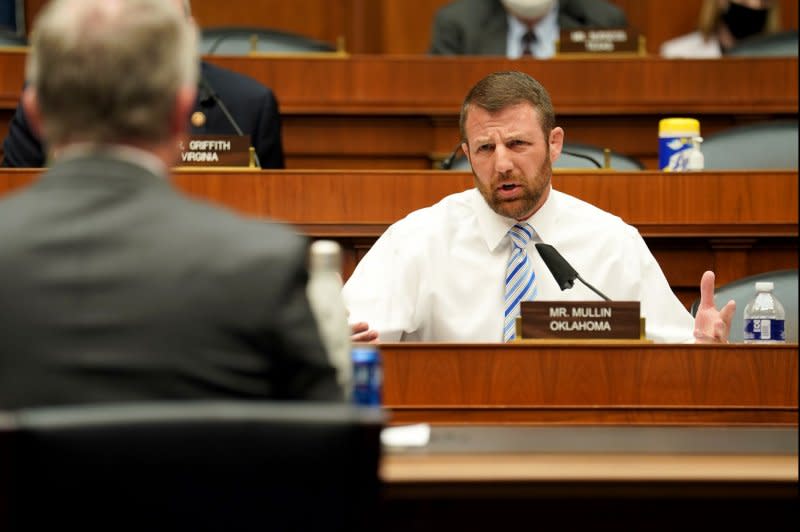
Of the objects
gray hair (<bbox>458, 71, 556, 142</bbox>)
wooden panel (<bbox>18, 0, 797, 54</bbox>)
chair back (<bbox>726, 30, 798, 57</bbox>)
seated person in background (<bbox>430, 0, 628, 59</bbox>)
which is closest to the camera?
gray hair (<bbox>458, 71, 556, 142</bbox>)

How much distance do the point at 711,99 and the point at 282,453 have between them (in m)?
3.95

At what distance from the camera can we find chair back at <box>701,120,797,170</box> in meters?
4.62

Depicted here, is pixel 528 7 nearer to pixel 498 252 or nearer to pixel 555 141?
pixel 555 141

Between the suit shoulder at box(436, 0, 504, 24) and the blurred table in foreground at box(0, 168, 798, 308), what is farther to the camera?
the suit shoulder at box(436, 0, 504, 24)

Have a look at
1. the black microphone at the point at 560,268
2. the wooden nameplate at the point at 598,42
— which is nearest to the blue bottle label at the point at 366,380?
the black microphone at the point at 560,268

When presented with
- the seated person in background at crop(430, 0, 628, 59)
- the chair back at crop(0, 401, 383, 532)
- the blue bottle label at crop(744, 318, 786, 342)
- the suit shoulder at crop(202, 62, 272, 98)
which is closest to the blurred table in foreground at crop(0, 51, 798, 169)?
the suit shoulder at crop(202, 62, 272, 98)

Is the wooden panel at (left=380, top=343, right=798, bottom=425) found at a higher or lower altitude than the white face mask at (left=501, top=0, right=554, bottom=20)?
lower

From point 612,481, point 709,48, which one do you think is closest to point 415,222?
point 612,481

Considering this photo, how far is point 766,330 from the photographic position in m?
3.34

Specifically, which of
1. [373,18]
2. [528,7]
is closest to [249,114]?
[528,7]

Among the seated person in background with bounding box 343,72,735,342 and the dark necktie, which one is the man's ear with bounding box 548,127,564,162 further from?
the dark necktie

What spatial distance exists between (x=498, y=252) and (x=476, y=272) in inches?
3.4

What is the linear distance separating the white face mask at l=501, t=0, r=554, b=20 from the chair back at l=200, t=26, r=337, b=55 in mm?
784

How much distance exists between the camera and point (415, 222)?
3697mm
